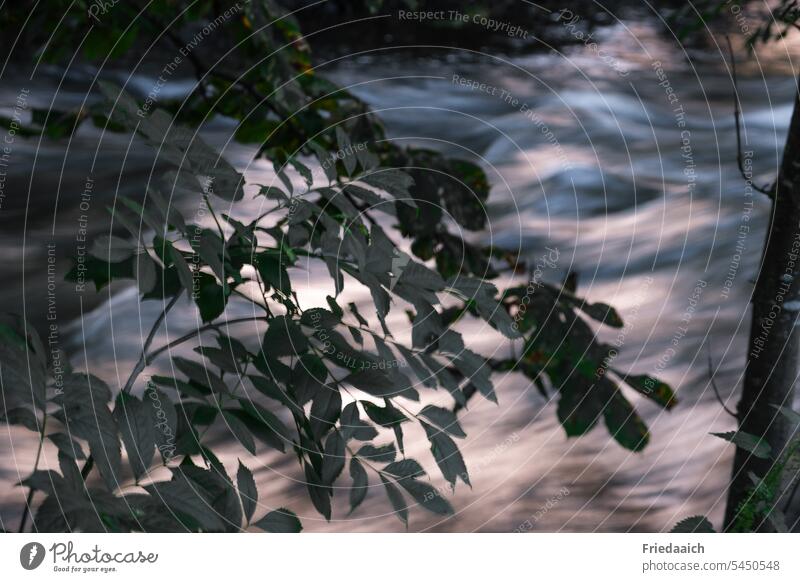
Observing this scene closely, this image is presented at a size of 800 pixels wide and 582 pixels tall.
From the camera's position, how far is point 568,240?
3252 millimetres

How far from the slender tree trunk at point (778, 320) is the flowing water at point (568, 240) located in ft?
1.05

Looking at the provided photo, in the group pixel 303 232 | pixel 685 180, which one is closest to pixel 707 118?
pixel 685 180

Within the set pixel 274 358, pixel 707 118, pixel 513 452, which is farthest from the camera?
pixel 707 118

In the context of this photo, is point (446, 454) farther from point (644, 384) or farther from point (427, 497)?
point (644, 384)

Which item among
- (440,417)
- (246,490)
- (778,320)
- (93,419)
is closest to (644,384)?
(778,320)

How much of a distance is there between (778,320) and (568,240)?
7.91 feet

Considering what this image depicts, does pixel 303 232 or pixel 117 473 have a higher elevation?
pixel 303 232

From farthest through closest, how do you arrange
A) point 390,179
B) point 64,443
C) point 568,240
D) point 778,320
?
point 568,240 → point 778,320 → point 390,179 → point 64,443

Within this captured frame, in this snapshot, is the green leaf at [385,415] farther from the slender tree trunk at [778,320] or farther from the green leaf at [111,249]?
the slender tree trunk at [778,320]

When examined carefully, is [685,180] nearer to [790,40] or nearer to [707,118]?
[707,118]

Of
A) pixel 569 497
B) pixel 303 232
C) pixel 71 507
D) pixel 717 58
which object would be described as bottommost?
pixel 569 497

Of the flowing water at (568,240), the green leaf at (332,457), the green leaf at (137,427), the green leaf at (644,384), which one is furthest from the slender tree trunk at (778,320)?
the green leaf at (137,427)

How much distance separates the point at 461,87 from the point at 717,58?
1451 millimetres

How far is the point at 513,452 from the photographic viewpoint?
1969 mm
